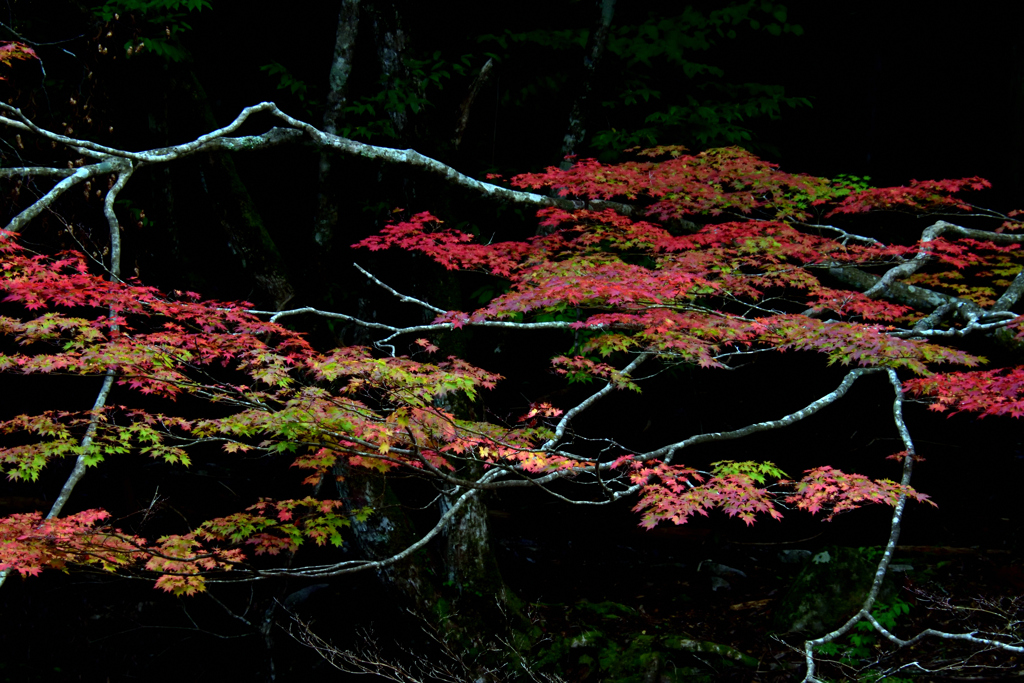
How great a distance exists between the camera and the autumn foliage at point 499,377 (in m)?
3.40

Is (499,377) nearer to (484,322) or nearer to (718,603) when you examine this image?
(484,322)

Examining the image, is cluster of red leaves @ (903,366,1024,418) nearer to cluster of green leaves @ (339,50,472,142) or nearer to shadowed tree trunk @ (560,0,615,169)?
shadowed tree trunk @ (560,0,615,169)

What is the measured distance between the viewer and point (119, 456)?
7.62 meters

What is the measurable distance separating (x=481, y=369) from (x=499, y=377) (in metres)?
0.38

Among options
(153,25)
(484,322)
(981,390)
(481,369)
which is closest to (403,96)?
(153,25)

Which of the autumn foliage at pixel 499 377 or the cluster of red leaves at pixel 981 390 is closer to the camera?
the autumn foliage at pixel 499 377

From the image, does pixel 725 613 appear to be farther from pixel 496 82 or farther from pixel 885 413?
pixel 496 82

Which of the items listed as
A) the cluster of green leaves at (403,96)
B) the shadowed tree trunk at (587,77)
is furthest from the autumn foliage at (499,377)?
the cluster of green leaves at (403,96)

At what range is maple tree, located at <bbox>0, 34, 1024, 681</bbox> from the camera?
3436 millimetres

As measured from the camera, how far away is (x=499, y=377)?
452 centimetres

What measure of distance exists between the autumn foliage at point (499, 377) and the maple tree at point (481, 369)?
24 millimetres

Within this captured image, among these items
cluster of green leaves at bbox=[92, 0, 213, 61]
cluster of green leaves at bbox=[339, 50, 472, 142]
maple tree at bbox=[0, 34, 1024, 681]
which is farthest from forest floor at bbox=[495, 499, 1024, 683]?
cluster of green leaves at bbox=[92, 0, 213, 61]

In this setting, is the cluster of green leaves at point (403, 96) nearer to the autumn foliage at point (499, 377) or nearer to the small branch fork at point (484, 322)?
the small branch fork at point (484, 322)

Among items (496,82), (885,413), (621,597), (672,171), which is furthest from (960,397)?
(496,82)
